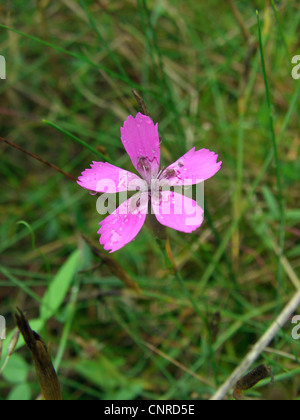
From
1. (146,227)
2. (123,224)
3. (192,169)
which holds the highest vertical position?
(146,227)

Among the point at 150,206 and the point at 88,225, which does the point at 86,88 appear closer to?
the point at 88,225

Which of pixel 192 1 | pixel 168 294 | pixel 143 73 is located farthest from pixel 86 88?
pixel 168 294

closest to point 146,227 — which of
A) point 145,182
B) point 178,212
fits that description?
point 145,182

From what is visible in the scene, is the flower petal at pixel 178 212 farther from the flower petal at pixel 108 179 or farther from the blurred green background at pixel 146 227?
the blurred green background at pixel 146 227

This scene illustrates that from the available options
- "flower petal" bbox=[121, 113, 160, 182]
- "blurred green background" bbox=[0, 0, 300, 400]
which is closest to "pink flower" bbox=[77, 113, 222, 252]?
"flower petal" bbox=[121, 113, 160, 182]

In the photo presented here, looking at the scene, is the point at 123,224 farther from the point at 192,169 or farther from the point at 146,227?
the point at 146,227

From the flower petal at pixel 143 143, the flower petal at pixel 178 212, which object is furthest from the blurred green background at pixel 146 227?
the flower petal at pixel 178 212
